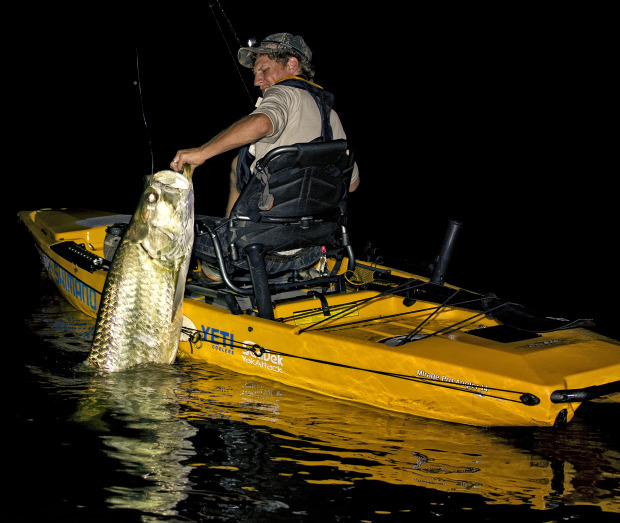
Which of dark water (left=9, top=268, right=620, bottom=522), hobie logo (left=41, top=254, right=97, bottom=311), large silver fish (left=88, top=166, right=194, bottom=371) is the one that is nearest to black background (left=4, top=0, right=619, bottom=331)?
dark water (left=9, top=268, right=620, bottom=522)

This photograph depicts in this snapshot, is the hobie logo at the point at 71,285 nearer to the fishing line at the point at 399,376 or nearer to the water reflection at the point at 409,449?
the fishing line at the point at 399,376

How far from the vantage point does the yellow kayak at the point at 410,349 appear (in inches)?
147

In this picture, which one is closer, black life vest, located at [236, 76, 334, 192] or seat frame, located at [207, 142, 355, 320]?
seat frame, located at [207, 142, 355, 320]

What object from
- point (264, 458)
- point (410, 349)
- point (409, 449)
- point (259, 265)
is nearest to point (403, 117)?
point (259, 265)

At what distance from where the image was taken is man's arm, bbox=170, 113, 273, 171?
13.7 ft

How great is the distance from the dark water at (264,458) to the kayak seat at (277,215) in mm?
732

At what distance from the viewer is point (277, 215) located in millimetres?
4512

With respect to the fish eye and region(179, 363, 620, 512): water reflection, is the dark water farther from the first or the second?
the fish eye

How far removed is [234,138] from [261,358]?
4.51 feet

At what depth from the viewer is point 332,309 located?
499 centimetres

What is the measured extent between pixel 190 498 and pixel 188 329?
1.85m

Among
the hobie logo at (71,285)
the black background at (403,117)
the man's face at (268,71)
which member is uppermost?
the black background at (403,117)

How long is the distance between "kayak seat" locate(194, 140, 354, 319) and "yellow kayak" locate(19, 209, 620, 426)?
0.84ft

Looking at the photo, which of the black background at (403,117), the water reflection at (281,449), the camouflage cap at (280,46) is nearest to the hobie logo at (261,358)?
the water reflection at (281,449)
